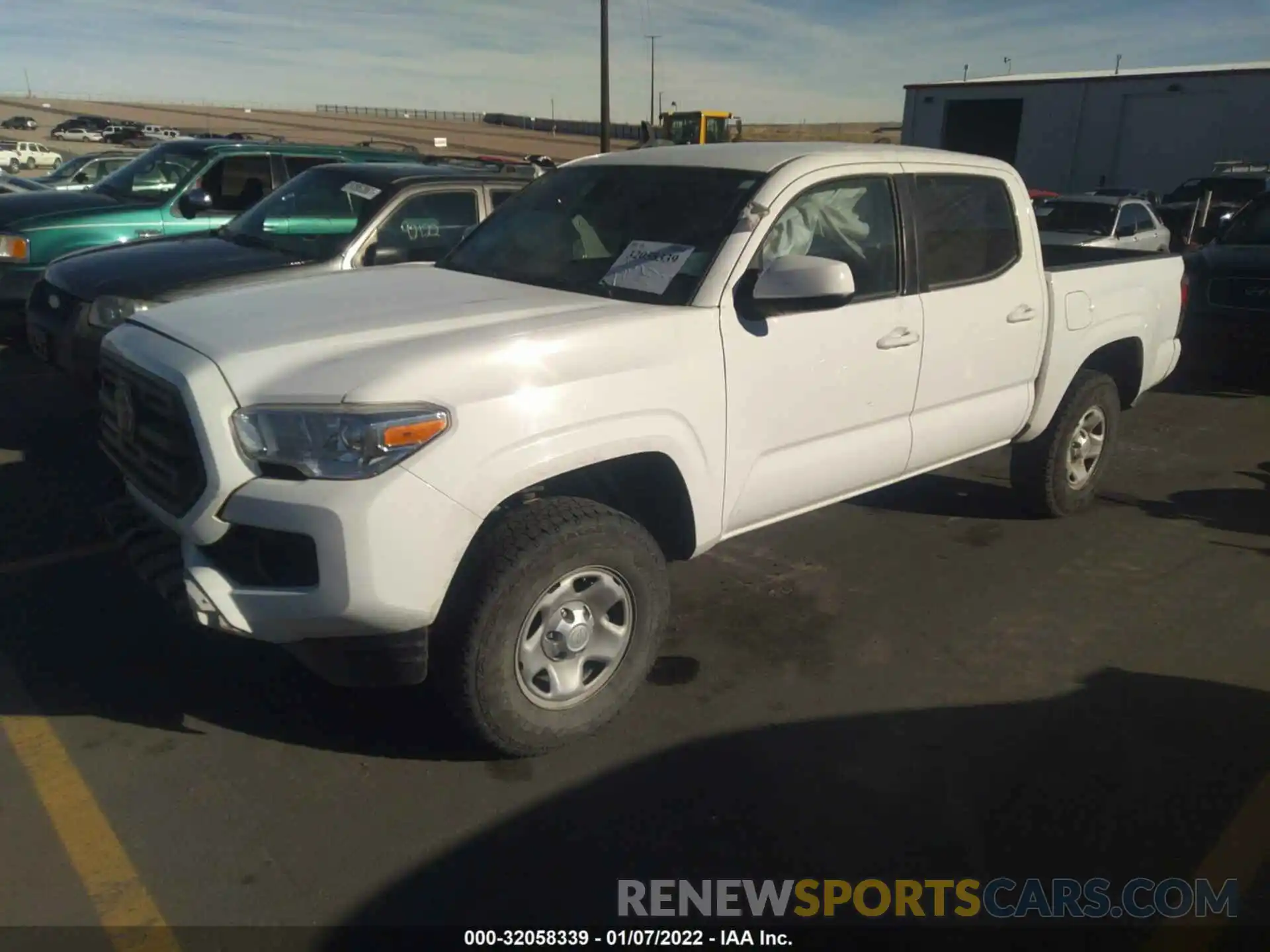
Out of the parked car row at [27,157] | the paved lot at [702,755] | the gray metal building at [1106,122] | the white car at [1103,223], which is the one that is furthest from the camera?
the parked car row at [27,157]

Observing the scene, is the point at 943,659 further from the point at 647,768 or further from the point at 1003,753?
the point at 647,768

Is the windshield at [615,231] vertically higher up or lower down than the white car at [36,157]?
higher up

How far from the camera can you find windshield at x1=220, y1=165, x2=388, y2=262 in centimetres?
641

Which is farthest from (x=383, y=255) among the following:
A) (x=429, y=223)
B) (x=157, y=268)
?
(x=157, y=268)

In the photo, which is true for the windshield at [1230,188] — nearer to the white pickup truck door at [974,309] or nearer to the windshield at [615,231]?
the white pickup truck door at [974,309]

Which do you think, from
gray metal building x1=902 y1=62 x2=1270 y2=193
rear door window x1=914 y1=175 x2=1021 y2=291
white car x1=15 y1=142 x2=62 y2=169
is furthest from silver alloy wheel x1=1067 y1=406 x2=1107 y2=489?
white car x1=15 y1=142 x2=62 y2=169

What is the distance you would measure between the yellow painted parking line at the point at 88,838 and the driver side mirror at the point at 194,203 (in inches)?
207

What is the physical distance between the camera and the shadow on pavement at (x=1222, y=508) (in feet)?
18.5

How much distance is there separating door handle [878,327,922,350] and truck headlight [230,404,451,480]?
1972 mm

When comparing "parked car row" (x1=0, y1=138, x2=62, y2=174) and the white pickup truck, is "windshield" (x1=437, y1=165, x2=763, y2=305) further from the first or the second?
"parked car row" (x1=0, y1=138, x2=62, y2=174)

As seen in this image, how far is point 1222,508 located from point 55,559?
6.25 m

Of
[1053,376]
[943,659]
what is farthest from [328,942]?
[1053,376]

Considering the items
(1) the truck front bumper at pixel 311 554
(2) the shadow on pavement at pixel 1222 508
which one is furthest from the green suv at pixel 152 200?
(2) the shadow on pavement at pixel 1222 508

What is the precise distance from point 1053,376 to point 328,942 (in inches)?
163
